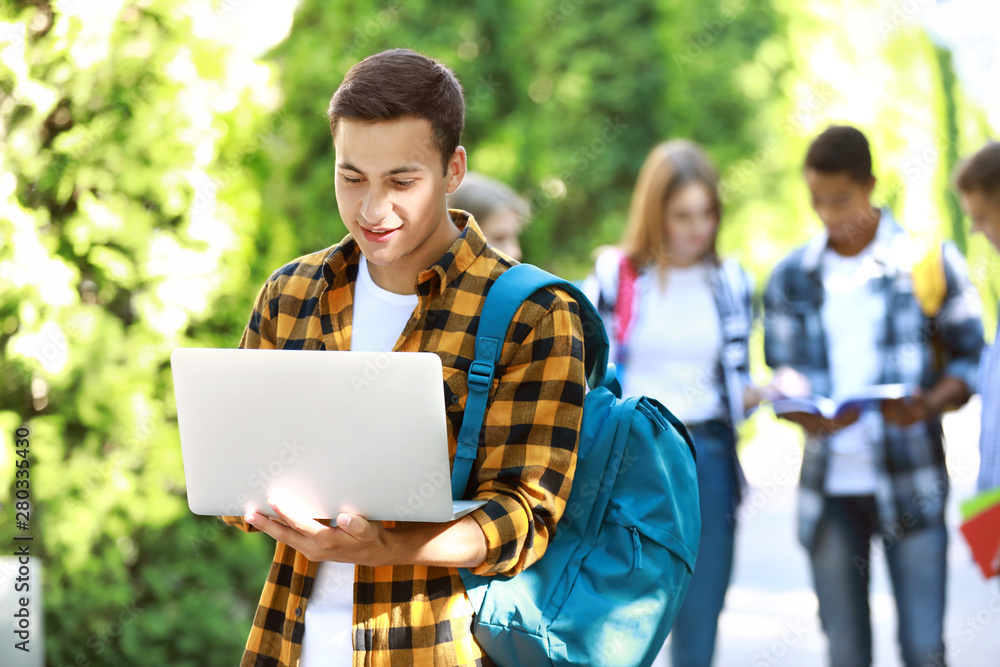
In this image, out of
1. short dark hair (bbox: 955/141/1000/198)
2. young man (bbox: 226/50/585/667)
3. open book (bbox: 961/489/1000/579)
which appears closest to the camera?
young man (bbox: 226/50/585/667)

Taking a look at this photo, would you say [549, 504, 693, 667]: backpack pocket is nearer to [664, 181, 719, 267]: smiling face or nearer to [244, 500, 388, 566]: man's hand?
[244, 500, 388, 566]: man's hand

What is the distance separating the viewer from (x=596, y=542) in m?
1.51

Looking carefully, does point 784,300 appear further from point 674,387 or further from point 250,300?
point 250,300

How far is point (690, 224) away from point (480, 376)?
7.31ft

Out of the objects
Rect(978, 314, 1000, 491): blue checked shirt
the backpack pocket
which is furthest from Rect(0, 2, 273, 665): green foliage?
Rect(978, 314, 1000, 491): blue checked shirt

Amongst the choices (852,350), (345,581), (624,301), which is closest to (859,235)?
(852,350)

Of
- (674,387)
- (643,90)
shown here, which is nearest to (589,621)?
(674,387)

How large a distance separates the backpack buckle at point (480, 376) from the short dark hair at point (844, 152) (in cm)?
224

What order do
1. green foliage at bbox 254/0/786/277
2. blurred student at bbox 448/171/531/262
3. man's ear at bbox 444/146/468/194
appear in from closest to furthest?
man's ear at bbox 444/146/468/194 → blurred student at bbox 448/171/531/262 → green foliage at bbox 254/0/786/277

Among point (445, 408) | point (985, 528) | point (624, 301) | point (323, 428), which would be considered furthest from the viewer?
point (624, 301)

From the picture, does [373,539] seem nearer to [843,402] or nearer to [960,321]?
[843,402]

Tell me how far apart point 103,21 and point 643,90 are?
4944 mm

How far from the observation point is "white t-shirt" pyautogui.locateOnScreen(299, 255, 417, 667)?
1.49m

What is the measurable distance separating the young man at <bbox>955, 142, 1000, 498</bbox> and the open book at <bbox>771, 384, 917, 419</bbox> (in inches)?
9.8
